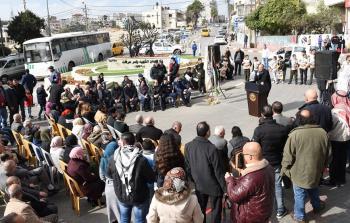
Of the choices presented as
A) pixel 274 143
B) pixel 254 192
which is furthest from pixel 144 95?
pixel 254 192

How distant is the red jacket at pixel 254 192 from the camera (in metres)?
4.27

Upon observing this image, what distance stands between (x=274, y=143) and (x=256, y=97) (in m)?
6.77

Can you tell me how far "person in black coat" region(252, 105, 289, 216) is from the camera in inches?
241

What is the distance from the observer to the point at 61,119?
10547mm

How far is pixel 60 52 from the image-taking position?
29938 mm

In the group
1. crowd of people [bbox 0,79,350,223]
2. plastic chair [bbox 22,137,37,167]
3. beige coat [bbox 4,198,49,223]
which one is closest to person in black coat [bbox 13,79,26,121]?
plastic chair [bbox 22,137,37,167]

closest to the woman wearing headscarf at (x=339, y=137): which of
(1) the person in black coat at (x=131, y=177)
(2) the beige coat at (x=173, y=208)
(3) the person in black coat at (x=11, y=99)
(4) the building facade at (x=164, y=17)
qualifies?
(1) the person in black coat at (x=131, y=177)

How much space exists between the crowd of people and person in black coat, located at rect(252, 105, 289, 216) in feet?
0.05

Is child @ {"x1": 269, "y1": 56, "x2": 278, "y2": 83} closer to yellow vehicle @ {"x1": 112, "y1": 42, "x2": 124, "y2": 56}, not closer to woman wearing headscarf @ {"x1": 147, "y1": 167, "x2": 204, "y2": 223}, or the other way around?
woman wearing headscarf @ {"x1": 147, "y1": 167, "x2": 204, "y2": 223}

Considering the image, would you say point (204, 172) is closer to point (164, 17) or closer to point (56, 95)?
point (56, 95)

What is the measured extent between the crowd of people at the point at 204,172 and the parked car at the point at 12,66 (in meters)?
23.9

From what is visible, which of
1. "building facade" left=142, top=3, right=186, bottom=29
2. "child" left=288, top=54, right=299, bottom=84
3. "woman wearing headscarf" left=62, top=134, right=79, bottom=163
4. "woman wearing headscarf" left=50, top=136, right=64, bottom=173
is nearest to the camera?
"woman wearing headscarf" left=62, top=134, right=79, bottom=163

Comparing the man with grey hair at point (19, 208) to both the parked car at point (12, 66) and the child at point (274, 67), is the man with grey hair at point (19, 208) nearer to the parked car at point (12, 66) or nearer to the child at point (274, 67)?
the child at point (274, 67)

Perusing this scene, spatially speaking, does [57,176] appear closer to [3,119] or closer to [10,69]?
[3,119]
